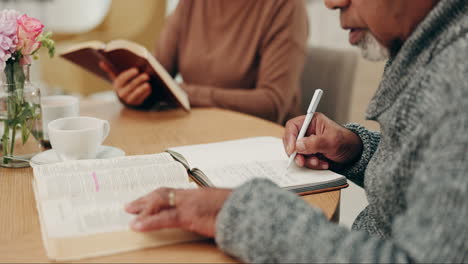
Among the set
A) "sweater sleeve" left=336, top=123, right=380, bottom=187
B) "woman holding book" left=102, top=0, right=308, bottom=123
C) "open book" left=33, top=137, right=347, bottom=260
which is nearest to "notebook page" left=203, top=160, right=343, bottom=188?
"open book" left=33, top=137, right=347, bottom=260

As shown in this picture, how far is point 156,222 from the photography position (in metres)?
0.66

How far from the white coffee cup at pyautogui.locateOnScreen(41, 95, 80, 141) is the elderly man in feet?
1.83

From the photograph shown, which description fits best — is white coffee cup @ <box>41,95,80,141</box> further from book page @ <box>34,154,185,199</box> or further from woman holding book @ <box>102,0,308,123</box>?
woman holding book @ <box>102,0,308,123</box>

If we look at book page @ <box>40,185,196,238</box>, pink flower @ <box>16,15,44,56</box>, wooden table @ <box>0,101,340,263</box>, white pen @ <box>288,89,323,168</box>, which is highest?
pink flower @ <box>16,15,44,56</box>

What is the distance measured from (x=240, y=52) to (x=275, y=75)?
0.20m

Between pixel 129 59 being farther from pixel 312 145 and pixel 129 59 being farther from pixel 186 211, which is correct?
pixel 186 211

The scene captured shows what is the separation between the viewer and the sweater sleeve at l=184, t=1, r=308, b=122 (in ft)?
5.59

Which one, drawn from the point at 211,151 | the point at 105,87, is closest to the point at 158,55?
the point at 211,151

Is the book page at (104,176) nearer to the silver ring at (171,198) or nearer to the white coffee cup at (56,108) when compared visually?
the silver ring at (171,198)

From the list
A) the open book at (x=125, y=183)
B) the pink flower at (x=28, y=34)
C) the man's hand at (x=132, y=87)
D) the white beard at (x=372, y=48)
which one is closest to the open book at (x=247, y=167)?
the open book at (x=125, y=183)

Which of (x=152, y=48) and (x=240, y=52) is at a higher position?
(x=240, y=52)

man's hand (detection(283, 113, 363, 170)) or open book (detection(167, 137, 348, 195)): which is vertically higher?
man's hand (detection(283, 113, 363, 170))

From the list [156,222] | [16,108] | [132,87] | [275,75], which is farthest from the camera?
[275,75]

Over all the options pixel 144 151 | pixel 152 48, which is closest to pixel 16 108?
pixel 144 151
